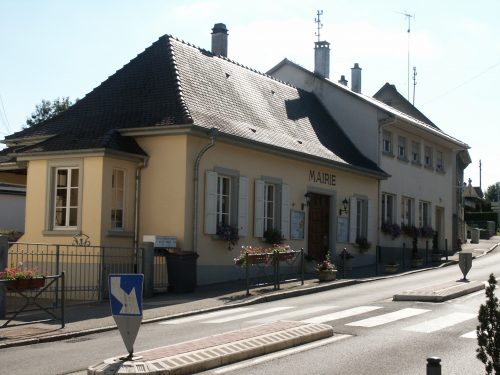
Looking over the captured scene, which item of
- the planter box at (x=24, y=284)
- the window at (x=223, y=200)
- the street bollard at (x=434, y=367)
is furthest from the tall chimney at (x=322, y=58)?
the street bollard at (x=434, y=367)

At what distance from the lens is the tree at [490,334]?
253 inches

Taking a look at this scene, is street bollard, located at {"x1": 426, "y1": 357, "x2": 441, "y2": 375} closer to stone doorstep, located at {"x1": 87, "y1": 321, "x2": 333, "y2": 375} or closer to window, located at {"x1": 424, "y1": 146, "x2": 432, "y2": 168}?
stone doorstep, located at {"x1": 87, "y1": 321, "x2": 333, "y2": 375}

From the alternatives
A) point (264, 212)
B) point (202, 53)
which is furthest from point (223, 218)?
point (202, 53)

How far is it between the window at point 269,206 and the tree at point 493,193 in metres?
121

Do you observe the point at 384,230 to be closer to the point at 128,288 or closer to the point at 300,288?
the point at 300,288

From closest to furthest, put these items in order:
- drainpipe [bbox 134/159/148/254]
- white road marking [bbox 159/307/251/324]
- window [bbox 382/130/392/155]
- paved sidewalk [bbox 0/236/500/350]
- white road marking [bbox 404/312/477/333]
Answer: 1. white road marking [bbox 404/312/477/333]
2. paved sidewalk [bbox 0/236/500/350]
3. white road marking [bbox 159/307/251/324]
4. drainpipe [bbox 134/159/148/254]
5. window [bbox 382/130/392/155]

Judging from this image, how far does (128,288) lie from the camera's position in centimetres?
927

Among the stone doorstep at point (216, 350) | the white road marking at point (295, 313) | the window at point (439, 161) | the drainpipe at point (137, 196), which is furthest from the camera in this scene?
the window at point (439, 161)

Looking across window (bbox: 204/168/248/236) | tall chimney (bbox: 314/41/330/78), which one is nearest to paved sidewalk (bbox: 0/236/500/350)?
window (bbox: 204/168/248/236)

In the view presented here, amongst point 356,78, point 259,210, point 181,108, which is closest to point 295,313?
point 181,108

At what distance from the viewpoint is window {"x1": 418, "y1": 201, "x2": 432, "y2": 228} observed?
35.5 meters

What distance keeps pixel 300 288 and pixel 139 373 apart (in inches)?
440

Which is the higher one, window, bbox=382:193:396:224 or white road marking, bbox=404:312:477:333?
window, bbox=382:193:396:224

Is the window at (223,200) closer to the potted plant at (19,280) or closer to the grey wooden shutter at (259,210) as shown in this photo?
the grey wooden shutter at (259,210)
